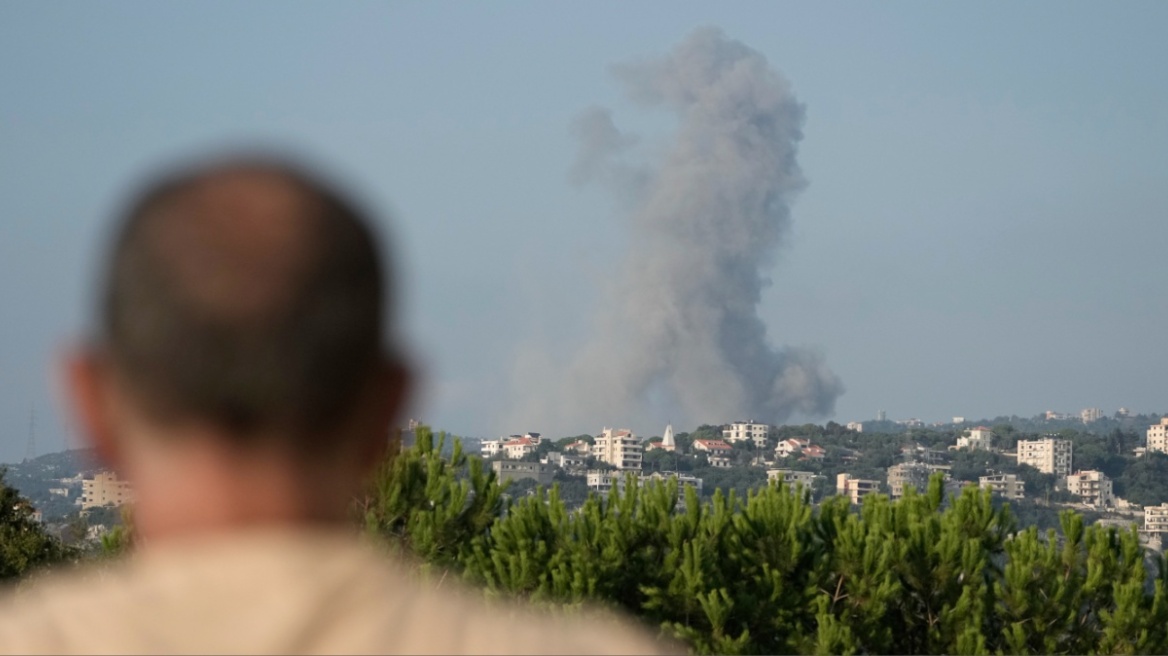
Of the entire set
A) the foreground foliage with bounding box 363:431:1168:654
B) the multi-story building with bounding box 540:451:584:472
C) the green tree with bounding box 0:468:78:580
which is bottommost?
the green tree with bounding box 0:468:78:580

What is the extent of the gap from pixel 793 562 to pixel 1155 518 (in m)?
77.2

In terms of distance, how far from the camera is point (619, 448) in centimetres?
9656

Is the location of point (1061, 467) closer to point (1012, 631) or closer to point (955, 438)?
point (955, 438)

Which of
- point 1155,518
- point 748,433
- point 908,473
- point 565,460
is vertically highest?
point 748,433

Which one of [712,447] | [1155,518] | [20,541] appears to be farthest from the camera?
[712,447]

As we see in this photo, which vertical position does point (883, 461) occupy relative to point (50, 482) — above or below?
above

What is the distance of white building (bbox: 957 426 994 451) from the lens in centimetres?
10545

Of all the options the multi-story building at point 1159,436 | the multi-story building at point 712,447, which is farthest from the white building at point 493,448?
the multi-story building at point 1159,436

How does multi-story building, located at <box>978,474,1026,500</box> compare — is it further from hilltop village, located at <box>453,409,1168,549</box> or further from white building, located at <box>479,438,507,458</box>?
white building, located at <box>479,438,507,458</box>

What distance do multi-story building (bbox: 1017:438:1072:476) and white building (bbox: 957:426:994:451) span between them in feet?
23.5

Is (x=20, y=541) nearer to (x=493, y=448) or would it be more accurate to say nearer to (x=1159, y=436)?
(x=493, y=448)

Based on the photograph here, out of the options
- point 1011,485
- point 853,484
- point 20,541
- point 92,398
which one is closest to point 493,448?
point 853,484

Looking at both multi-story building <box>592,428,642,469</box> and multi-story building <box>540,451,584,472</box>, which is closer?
multi-story building <box>540,451,584,472</box>

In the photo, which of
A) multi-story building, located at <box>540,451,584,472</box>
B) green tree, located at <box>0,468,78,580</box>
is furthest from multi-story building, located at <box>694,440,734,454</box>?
green tree, located at <box>0,468,78,580</box>
